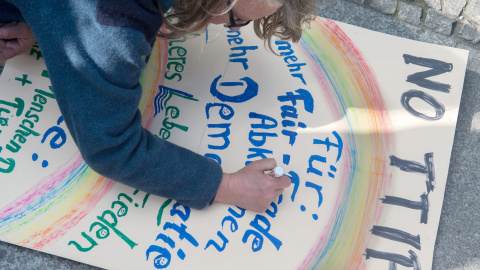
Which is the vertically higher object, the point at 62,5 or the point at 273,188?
the point at 62,5

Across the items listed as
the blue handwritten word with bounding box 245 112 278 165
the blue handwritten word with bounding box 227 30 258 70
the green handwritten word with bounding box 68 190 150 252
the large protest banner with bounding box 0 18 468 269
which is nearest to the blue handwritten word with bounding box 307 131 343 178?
the large protest banner with bounding box 0 18 468 269

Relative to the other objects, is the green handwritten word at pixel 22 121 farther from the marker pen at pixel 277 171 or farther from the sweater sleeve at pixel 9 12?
the marker pen at pixel 277 171

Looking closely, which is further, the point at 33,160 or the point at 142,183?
the point at 33,160

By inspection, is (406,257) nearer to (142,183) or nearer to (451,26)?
(142,183)

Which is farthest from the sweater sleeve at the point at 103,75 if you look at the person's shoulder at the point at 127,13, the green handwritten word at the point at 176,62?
the green handwritten word at the point at 176,62

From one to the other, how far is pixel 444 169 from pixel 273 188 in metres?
0.47

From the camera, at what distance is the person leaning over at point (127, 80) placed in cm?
93

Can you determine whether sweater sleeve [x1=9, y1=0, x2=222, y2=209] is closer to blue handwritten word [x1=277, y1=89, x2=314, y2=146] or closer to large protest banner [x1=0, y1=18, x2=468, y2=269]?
large protest banner [x1=0, y1=18, x2=468, y2=269]

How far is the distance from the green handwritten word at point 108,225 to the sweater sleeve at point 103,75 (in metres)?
0.12

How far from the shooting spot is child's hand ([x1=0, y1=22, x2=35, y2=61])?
1.29m

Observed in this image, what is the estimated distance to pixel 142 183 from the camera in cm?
113

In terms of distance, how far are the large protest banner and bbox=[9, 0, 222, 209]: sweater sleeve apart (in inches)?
7.1

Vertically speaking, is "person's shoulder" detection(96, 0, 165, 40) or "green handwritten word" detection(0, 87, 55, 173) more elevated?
Answer: "person's shoulder" detection(96, 0, 165, 40)

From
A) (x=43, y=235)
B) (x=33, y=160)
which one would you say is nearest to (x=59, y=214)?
(x=43, y=235)
